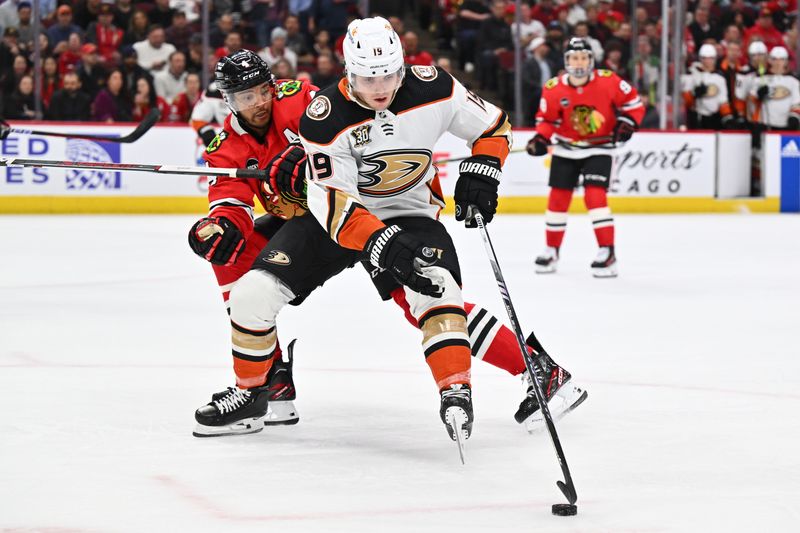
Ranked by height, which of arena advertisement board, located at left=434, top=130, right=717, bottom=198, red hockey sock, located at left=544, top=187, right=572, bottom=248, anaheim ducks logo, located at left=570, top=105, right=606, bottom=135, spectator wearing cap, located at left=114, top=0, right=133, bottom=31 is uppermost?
spectator wearing cap, located at left=114, top=0, right=133, bottom=31

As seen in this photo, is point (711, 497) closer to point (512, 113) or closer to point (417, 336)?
point (417, 336)

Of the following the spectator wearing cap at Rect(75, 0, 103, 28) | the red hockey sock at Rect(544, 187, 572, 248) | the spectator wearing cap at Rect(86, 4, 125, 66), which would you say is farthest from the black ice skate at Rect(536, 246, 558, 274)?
the spectator wearing cap at Rect(75, 0, 103, 28)

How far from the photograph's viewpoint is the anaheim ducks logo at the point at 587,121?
703cm

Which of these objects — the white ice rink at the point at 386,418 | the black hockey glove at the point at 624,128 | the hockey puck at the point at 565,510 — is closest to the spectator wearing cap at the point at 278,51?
the black hockey glove at the point at 624,128

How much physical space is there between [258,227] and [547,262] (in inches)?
143

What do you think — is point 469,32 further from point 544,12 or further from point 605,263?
point 605,263

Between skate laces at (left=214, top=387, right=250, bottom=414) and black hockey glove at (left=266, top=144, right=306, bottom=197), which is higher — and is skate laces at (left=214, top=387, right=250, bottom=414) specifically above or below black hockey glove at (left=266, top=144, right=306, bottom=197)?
below

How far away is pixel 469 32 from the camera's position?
1124cm

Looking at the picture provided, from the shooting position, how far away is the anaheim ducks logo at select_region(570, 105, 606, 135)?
703 centimetres

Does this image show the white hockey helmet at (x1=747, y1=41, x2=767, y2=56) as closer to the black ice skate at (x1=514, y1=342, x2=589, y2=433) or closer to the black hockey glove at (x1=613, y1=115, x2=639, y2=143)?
the black hockey glove at (x1=613, y1=115, x2=639, y2=143)

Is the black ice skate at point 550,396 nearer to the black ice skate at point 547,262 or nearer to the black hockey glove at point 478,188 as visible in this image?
the black hockey glove at point 478,188

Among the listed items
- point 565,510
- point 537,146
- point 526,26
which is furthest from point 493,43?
point 565,510

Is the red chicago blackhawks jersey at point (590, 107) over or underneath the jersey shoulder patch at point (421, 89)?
underneath

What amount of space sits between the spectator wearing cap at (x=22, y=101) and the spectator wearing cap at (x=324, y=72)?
7.49 ft
